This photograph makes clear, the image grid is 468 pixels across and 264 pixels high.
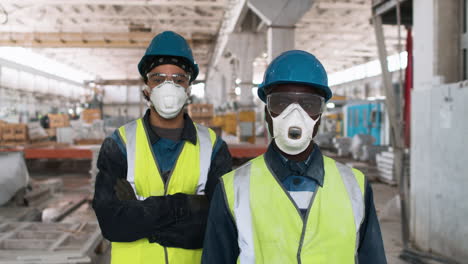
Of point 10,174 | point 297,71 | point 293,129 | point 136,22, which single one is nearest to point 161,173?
point 293,129

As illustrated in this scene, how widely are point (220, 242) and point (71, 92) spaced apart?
36.7 metres

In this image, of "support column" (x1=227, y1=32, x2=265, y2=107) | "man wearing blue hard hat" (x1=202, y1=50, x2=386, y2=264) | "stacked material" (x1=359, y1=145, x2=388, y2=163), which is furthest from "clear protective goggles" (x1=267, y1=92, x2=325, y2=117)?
"stacked material" (x1=359, y1=145, x2=388, y2=163)

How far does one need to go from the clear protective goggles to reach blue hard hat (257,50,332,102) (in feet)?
0.18

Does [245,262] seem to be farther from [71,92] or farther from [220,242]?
[71,92]

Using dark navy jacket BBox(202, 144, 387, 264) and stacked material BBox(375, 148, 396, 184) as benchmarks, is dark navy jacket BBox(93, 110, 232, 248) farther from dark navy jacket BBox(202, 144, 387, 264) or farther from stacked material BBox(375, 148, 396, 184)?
stacked material BBox(375, 148, 396, 184)

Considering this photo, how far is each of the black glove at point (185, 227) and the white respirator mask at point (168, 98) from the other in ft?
1.67

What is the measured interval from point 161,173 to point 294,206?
2.71ft

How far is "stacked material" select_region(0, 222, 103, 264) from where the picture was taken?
12.4 feet

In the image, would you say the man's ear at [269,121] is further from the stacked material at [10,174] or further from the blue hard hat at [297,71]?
the stacked material at [10,174]

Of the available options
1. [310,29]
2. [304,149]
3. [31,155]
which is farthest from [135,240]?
[310,29]

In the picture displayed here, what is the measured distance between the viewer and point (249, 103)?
46.3 ft

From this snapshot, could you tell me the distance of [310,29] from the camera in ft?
62.2

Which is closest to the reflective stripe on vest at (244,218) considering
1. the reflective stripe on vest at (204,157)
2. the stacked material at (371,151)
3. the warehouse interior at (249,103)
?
the reflective stripe on vest at (204,157)

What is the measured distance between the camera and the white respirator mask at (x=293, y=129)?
165 centimetres
